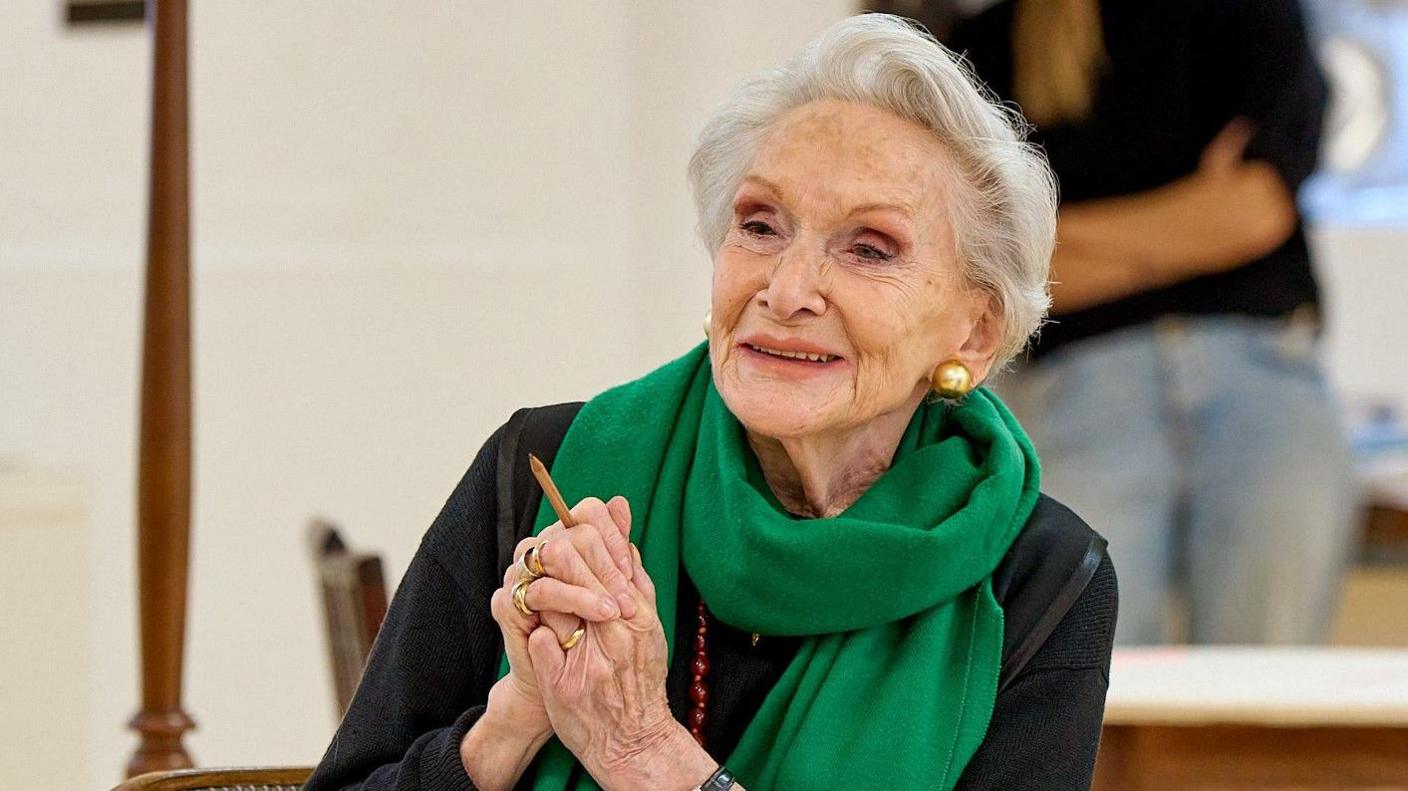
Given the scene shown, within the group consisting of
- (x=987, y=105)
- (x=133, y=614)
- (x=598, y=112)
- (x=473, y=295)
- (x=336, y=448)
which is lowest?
(x=133, y=614)

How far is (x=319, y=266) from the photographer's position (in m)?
4.46

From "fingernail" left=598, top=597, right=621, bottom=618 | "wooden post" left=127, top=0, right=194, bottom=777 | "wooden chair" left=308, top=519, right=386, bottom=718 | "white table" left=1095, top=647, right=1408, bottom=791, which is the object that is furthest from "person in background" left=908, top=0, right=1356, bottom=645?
"fingernail" left=598, top=597, right=621, bottom=618

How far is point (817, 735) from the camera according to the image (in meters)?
1.76

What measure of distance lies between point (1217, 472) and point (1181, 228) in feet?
1.65

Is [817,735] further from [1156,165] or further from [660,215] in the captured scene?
[660,215]

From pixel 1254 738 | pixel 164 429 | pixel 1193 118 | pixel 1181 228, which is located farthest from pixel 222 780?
pixel 1193 118

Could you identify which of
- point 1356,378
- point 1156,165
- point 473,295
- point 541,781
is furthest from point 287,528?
point 1356,378

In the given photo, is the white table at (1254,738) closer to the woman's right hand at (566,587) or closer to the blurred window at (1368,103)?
the woman's right hand at (566,587)

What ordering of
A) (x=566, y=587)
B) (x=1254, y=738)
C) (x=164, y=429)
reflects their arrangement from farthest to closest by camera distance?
(x=1254, y=738), (x=164, y=429), (x=566, y=587)

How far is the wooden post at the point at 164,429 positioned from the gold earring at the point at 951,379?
0.95m

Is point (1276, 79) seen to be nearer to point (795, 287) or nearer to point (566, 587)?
point (795, 287)

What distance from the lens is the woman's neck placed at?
1.91m

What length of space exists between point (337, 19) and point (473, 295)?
2.37 feet

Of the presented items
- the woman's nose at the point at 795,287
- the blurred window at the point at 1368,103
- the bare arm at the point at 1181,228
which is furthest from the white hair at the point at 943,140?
the blurred window at the point at 1368,103
